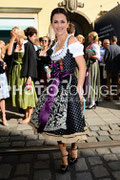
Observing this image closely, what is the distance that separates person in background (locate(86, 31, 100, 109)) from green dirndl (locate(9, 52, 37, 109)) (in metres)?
1.75

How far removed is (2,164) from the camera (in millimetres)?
2287

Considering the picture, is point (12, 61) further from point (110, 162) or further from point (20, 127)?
point (110, 162)

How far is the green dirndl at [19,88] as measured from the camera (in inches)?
138

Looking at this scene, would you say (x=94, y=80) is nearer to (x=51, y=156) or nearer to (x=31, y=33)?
(x=31, y=33)

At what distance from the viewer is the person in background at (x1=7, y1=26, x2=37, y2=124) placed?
3432 millimetres

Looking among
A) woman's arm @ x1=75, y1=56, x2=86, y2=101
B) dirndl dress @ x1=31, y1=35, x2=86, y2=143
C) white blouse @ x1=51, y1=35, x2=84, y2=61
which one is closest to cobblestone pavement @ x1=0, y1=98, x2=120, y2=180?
dirndl dress @ x1=31, y1=35, x2=86, y2=143

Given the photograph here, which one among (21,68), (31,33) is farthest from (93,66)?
(21,68)

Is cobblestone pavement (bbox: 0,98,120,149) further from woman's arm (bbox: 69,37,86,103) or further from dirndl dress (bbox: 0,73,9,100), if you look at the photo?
woman's arm (bbox: 69,37,86,103)

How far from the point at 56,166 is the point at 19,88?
1.80 m

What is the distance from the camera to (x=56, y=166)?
7.30ft

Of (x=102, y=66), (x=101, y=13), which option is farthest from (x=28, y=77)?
(x=101, y=13)

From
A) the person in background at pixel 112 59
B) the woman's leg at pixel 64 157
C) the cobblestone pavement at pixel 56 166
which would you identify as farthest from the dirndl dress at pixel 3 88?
the person in background at pixel 112 59

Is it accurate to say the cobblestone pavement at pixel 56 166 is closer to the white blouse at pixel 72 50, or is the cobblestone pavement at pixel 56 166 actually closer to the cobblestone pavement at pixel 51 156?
the cobblestone pavement at pixel 51 156

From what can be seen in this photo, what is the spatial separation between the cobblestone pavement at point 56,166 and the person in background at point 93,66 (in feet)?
7.51
